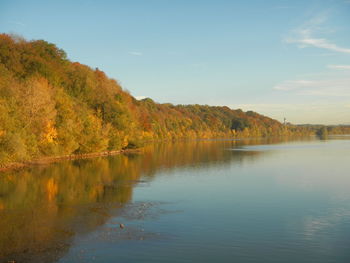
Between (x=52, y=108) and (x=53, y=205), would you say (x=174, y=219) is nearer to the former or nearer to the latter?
(x=53, y=205)

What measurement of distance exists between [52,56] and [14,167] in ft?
125

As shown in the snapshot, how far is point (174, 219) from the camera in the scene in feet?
66.2

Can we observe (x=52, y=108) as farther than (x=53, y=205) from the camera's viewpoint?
Yes

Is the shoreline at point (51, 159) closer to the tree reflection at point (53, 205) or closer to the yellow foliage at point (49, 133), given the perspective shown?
the tree reflection at point (53, 205)

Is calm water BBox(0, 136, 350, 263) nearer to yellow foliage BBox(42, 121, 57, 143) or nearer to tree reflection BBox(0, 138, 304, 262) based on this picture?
tree reflection BBox(0, 138, 304, 262)

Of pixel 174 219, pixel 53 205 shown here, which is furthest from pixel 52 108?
pixel 174 219

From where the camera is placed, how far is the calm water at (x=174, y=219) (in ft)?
49.1

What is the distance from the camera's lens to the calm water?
14977 mm

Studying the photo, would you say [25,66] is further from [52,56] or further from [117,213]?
[117,213]

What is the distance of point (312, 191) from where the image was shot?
29.5 metres

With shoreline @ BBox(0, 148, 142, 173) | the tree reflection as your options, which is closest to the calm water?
the tree reflection

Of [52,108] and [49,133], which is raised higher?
[52,108]

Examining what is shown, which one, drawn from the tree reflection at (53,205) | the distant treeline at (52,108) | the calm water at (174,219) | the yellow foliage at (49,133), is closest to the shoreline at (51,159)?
the distant treeline at (52,108)

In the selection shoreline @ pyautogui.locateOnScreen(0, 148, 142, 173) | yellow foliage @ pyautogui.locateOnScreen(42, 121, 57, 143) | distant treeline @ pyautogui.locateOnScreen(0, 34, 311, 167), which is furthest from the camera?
yellow foliage @ pyautogui.locateOnScreen(42, 121, 57, 143)
